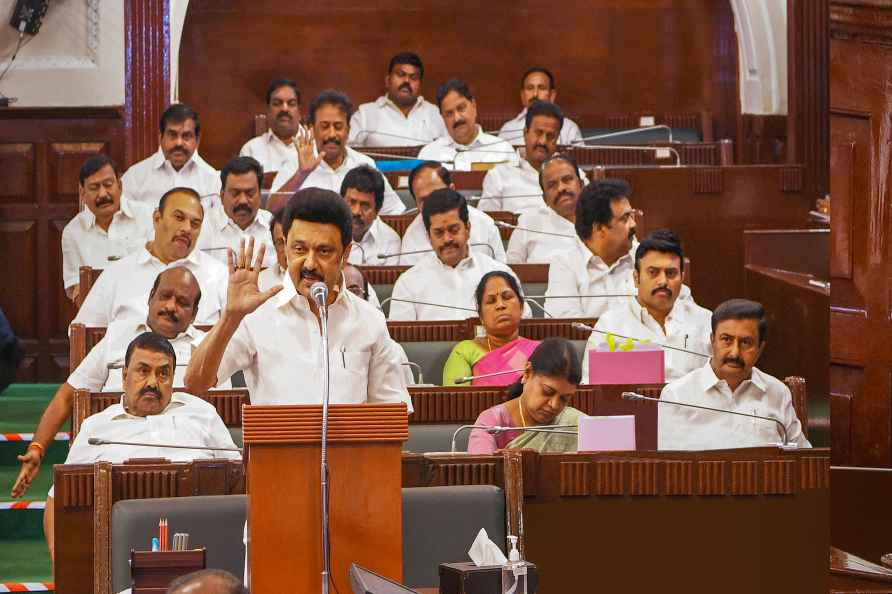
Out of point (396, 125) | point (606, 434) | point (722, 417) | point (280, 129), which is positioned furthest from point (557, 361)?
point (396, 125)

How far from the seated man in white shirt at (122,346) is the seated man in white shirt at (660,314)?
3.10 ft

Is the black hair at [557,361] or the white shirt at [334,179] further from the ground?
the white shirt at [334,179]

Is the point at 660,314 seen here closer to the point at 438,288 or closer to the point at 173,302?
the point at 438,288

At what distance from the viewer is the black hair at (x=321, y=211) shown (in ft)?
7.39

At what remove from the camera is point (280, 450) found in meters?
1.77

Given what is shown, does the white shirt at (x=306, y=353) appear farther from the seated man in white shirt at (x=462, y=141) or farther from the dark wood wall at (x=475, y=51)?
the dark wood wall at (x=475, y=51)

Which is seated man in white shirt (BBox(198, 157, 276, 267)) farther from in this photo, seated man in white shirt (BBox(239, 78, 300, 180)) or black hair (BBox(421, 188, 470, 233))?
seated man in white shirt (BBox(239, 78, 300, 180))

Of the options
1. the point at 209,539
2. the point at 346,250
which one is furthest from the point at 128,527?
the point at 346,250

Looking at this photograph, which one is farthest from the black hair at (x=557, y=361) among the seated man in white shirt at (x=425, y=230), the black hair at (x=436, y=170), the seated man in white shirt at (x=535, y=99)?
the seated man in white shirt at (x=535, y=99)

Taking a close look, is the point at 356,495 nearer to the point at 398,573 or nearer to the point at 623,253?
the point at 398,573

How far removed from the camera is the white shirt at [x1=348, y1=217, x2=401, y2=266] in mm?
4395

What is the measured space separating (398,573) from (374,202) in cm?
253

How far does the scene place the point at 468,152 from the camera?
5.65 m

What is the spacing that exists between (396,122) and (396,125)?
1 centimetres
